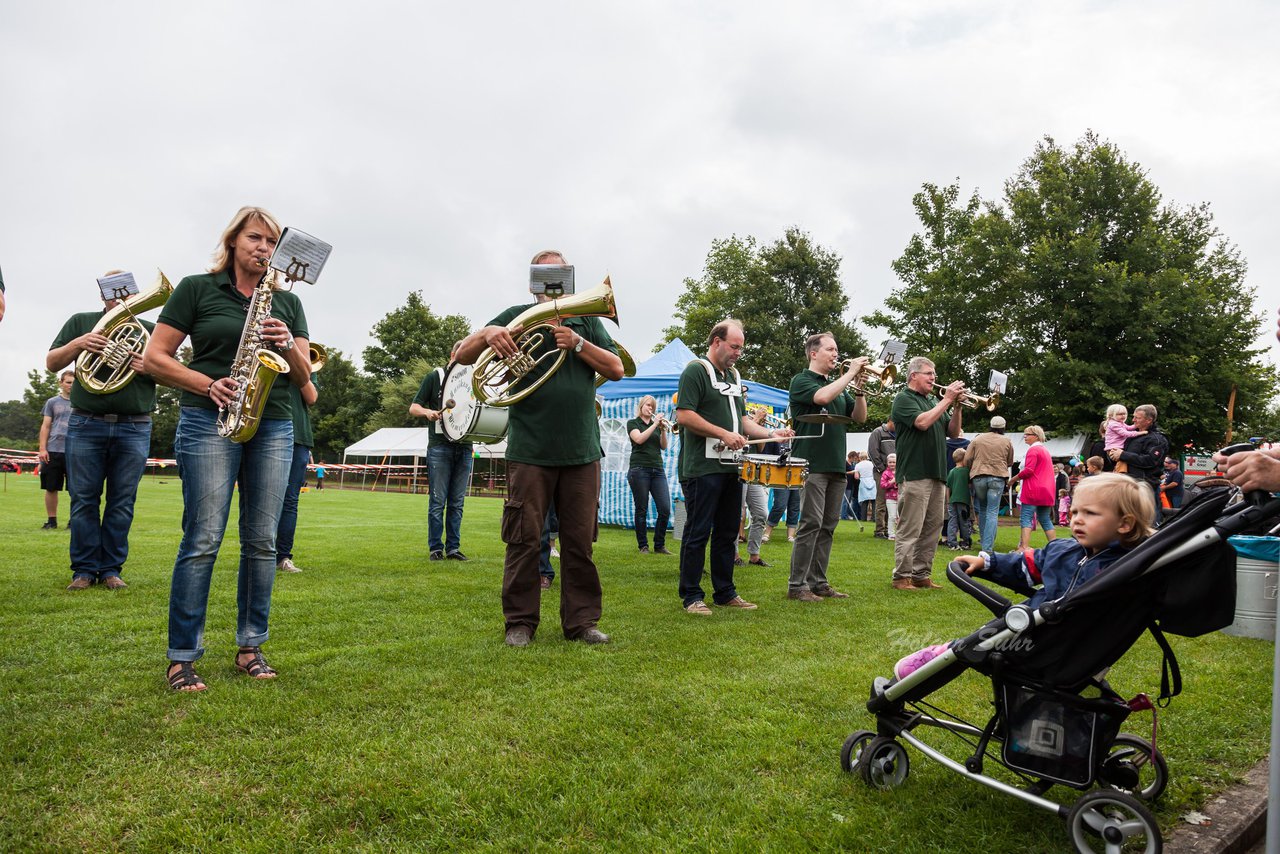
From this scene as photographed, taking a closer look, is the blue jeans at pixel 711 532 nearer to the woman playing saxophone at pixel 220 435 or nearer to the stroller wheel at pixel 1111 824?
the woman playing saxophone at pixel 220 435

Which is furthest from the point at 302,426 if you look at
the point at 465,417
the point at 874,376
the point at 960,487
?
the point at 960,487

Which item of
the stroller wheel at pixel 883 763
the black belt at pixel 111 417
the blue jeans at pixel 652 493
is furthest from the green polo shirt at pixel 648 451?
the stroller wheel at pixel 883 763

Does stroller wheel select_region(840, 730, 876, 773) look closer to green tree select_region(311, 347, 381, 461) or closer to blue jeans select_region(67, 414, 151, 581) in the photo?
blue jeans select_region(67, 414, 151, 581)

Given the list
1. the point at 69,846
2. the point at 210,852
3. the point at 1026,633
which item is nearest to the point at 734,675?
the point at 1026,633

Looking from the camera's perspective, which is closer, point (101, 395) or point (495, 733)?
point (495, 733)

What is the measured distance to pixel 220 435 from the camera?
3633 mm

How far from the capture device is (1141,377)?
28.2 meters

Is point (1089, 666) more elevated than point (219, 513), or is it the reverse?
point (219, 513)

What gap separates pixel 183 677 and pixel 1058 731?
3502 mm

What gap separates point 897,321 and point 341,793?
3653cm

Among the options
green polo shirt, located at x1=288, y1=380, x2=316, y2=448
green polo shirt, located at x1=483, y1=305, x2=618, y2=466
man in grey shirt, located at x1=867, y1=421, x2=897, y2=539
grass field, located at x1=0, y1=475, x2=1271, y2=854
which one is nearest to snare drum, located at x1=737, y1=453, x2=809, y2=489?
grass field, located at x1=0, y1=475, x2=1271, y2=854

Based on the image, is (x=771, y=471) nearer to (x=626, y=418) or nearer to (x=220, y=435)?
(x=220, y=435)

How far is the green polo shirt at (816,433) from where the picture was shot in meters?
6.70

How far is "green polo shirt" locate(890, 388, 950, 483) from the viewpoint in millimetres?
7535
